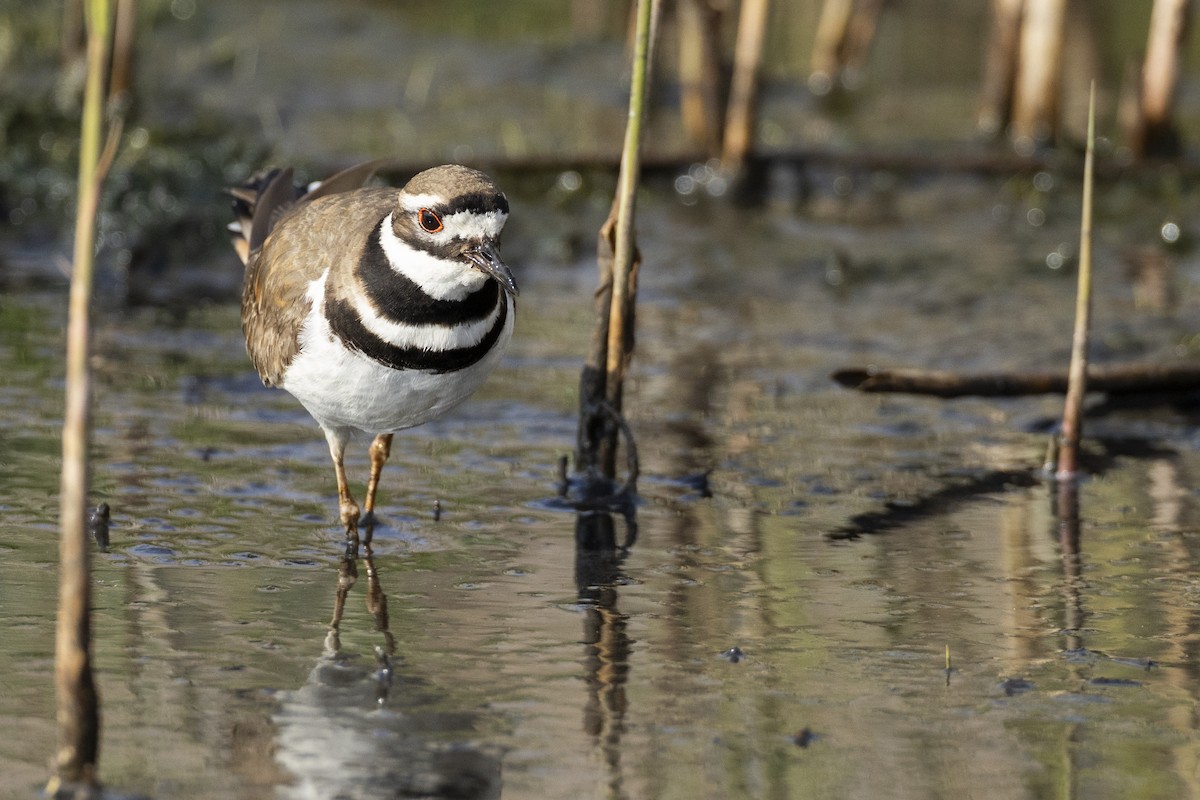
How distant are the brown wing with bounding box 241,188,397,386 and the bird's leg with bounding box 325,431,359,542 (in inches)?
11.4

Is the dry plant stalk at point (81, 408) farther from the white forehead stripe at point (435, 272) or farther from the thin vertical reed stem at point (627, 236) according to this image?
the thin vertical reed stem at point (627, 236)

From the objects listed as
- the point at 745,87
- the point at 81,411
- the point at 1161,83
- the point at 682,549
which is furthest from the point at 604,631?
the point at 1161,83

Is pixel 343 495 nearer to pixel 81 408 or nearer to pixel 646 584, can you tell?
pixel 646 584

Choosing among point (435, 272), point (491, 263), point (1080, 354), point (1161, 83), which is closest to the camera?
point (491, 263)

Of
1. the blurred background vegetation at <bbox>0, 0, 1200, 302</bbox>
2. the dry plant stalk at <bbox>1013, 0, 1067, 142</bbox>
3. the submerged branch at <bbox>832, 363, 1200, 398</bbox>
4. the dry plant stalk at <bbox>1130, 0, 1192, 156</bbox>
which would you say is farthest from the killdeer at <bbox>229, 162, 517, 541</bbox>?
the dry plant stalk at <bbox>1013, 0, 1067, 142</bbox>

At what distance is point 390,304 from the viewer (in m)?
5.70

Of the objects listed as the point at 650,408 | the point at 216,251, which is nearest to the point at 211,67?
the point at 216,251

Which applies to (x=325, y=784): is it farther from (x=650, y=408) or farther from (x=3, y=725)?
(x=650, y=408)

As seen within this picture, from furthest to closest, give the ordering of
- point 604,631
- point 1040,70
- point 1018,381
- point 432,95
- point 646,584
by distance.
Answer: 1. point 432,95
2. point 1040,70
3. point 1018,381
4. point 646,584
5. point 604,631

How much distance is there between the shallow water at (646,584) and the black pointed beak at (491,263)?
96cm

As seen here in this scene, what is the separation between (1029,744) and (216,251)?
23.3 feet

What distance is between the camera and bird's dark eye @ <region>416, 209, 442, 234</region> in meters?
5.61

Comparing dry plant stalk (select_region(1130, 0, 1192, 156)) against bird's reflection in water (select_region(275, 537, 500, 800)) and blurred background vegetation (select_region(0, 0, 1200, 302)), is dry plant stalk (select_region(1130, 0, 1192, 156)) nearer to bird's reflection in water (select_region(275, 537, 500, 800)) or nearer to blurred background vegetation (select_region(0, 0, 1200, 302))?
blurred background vegetation (select_region(0, 0, 1200, 302))

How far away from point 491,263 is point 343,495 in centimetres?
113
